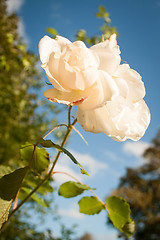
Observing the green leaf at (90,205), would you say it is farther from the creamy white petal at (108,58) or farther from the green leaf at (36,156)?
the creamy white petal at (108,58)

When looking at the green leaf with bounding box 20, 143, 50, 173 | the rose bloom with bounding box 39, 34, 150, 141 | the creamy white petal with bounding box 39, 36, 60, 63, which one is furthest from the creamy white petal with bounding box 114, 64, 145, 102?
the green leaf with bounding box 20, 143, 50, 173

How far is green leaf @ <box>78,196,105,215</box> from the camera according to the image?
0.67 m

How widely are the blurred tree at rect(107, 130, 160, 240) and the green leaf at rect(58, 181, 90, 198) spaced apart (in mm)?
9870

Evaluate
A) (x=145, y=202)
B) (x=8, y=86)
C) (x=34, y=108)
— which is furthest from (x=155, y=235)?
(x=8, y=86)

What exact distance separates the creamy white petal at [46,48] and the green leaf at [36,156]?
0.19 meters

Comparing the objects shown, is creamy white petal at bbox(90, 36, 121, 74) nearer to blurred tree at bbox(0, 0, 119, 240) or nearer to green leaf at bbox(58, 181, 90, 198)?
green leaf at bbox(58, 181, 90, 198)

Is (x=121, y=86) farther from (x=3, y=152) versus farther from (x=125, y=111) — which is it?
(x=3, y=152)

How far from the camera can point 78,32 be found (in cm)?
131

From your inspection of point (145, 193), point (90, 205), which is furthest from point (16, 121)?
point (145, 193)

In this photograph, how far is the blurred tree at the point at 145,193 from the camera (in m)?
10.6

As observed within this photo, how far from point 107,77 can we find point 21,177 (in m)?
0.25

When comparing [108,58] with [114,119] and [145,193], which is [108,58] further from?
[145,193]

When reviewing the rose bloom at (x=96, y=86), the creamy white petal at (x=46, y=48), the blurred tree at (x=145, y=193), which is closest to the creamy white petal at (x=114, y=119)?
the rose bloom at (x=96, y=86)

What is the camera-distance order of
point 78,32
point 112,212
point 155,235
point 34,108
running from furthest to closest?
point 155,235 → point 34,108 → point 78,32 → point 112,212
